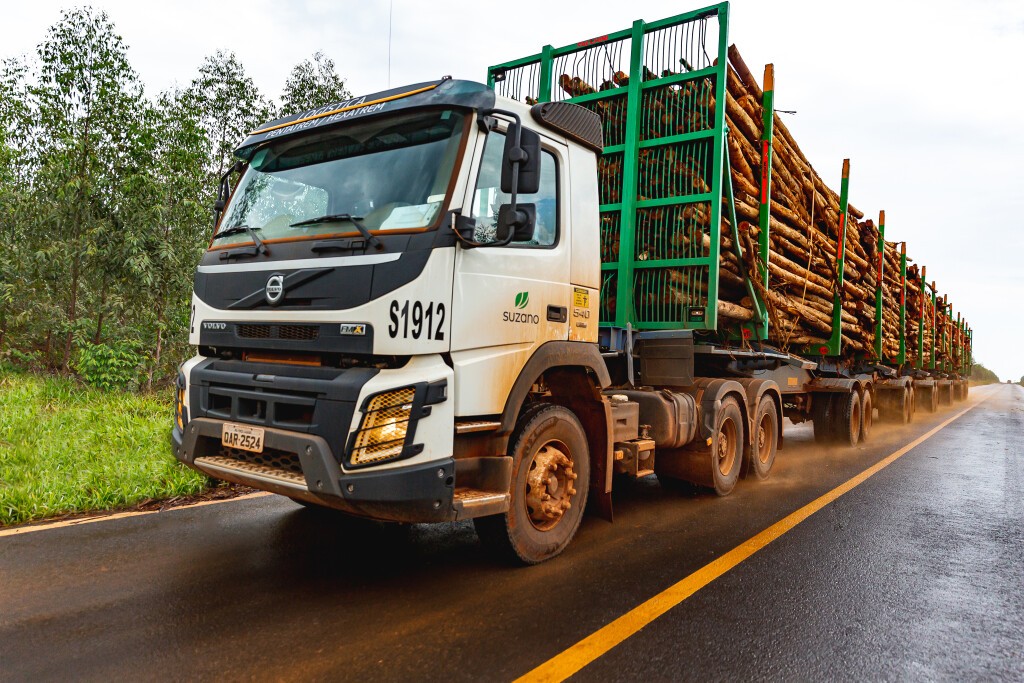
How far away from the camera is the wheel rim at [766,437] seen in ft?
23.6

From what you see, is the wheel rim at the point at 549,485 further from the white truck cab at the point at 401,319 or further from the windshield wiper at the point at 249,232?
the windshield wiper at the point at 249,232

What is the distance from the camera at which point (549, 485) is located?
4188 mm

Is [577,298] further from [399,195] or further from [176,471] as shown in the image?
[176,471]

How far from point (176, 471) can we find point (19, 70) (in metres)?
8.72

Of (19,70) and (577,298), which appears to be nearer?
(577,298)

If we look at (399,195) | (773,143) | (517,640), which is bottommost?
(517,640)

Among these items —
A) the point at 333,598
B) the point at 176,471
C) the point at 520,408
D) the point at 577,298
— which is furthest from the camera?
the point at 176,471

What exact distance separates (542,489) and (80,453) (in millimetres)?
5033

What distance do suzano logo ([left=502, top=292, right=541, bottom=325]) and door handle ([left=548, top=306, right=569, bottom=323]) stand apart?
0.50 ft

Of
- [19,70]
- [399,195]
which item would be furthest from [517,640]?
[19,70]

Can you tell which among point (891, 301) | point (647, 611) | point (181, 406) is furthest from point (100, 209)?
point (891, 301)

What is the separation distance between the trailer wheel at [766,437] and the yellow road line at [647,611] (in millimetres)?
1271

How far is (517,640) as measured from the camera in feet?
9.90

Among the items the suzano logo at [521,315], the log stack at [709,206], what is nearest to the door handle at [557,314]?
the suzano logo at [521,315]
